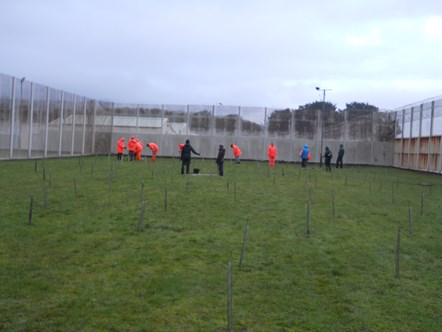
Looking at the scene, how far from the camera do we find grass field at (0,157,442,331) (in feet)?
24.5

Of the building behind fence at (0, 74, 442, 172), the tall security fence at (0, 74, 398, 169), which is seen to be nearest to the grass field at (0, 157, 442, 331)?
the building behind fence at (0, 74, 442, 172)

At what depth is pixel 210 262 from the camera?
399 inches

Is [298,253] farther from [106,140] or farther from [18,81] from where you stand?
[106,140]

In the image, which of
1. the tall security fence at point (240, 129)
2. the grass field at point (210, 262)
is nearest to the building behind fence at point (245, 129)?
the tall security fence at point (240, 129)

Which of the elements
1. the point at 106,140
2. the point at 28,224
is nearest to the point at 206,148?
the point at 106,140

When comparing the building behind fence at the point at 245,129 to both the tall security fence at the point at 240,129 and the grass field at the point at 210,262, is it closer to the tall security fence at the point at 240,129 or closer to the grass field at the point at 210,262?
the tall security fence at the point at 240,129

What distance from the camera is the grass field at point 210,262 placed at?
746cm

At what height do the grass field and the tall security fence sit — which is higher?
the tall security fence

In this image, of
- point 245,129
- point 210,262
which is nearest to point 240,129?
point 245,129

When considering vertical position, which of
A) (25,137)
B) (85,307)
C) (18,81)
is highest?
(18,81)

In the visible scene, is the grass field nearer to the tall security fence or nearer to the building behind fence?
the building behind fence

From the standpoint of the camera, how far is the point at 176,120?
5138 cm

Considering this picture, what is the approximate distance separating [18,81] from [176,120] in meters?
19.3

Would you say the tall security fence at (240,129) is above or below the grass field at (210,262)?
above
